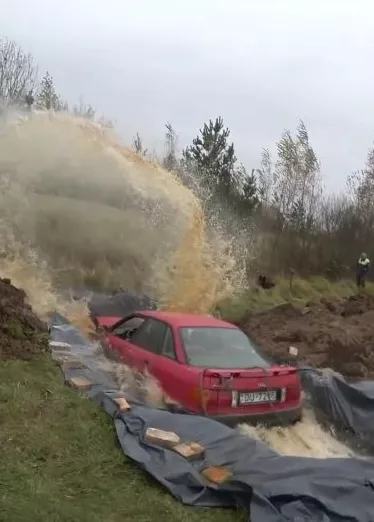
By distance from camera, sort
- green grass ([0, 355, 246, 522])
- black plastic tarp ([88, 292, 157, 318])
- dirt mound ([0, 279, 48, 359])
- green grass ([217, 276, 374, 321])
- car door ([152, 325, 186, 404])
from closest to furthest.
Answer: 1. green grass ([0, 355, 246, 522])
2. car door ([152, 325, 186, 404])
3. dirt mound ([0, 279, 48, 359])
4. black plastic tarp ([88, 292, 157, 318])
5. green grass ([217, 276, 374, 321])

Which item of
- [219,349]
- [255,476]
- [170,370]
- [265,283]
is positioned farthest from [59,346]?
[265,283]

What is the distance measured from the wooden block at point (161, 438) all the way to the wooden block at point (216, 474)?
44cm

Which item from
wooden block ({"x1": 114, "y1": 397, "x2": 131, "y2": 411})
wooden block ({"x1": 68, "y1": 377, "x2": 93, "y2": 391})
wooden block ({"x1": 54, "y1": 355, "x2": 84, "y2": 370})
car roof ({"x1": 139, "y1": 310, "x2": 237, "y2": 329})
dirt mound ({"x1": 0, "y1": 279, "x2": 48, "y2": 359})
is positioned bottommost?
wooden block ({"x1": 54, "y1": 355, "x2": 84, "y2": 370})

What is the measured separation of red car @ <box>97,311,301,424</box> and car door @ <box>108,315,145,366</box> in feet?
0.06

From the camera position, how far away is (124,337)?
28.7ft

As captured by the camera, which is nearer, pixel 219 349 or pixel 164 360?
pixel 164 360

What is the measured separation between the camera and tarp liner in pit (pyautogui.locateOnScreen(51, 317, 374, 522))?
4.37 m

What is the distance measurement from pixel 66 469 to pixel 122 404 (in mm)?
1074

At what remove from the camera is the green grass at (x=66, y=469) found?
4.32 m

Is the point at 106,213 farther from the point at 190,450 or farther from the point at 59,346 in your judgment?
the point at 190,450

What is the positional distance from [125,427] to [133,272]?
9429 millimetres

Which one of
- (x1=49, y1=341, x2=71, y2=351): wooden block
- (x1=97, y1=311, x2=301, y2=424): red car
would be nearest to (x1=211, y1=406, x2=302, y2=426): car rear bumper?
(x1=97, y1=311, x2=301, y2=424): red car

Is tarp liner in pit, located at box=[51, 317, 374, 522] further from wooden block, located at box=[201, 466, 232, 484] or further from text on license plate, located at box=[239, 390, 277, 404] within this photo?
text on license plate, located at box=[239, 390, 277, 404]

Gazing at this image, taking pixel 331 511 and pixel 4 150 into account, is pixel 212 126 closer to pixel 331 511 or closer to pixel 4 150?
pixel 4 150
